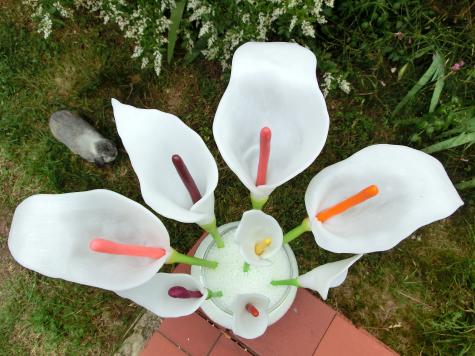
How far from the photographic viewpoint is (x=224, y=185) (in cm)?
117

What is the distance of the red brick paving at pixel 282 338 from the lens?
0.93 meters

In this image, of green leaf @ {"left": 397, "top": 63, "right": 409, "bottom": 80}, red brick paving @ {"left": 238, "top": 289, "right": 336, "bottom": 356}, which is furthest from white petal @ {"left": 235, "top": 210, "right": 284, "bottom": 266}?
green leaf @ {"left": 397, "top": 63, "right": 409, "bottom": 80}

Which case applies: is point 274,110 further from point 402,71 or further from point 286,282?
point 402,71

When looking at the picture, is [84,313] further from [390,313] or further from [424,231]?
[424,231]

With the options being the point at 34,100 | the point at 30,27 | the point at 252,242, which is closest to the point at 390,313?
the point at 252,242

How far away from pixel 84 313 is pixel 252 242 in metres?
0.82

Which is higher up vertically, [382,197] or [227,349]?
[382,197]

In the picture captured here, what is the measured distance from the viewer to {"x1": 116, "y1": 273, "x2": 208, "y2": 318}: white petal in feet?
1.83

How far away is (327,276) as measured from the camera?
0.54 metres

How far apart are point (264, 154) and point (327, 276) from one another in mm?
162

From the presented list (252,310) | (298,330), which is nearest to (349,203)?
(252,310)

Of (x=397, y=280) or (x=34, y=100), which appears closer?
(x=397, y=280)

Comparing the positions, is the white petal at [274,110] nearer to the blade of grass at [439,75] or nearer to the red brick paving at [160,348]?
the red brick paving at [160,348]

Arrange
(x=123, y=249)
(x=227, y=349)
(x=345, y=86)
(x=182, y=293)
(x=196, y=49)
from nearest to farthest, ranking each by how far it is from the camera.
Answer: (x=123, y=249)
(x=182, y=293)
(x=227, y=349)
(x=345, y=86)
(x=196, y=49)
